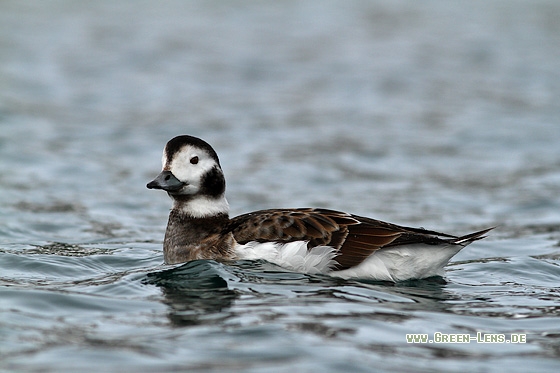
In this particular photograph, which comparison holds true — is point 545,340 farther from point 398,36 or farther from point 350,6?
point 350,6

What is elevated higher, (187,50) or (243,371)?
(187,50)

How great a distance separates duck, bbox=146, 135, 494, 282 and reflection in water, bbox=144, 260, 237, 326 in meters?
0.17

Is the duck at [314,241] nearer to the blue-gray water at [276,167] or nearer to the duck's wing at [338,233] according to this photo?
the duck's wing at [338,233]

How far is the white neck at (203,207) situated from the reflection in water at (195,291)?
0.45 meters

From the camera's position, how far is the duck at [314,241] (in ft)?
24.1

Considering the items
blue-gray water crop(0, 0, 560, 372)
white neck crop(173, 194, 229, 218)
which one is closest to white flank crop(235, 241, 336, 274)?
blue-gray water crop(0, 0, 560, 372)

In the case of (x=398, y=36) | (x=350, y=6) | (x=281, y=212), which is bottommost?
(x=281, y=212)

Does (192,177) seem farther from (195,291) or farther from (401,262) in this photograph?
(401,262)

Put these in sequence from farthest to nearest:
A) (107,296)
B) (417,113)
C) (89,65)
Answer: (89,65) → (417,113) → (107,296)

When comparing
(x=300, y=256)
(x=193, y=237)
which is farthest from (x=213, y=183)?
(x=300, y=256)

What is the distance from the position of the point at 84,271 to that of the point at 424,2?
23299 millimetres

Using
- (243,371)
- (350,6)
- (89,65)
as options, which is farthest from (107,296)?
(350,6)

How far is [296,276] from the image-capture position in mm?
7387

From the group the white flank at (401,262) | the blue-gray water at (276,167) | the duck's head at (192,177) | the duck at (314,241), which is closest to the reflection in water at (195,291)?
the blue-gray water at (276,167)
